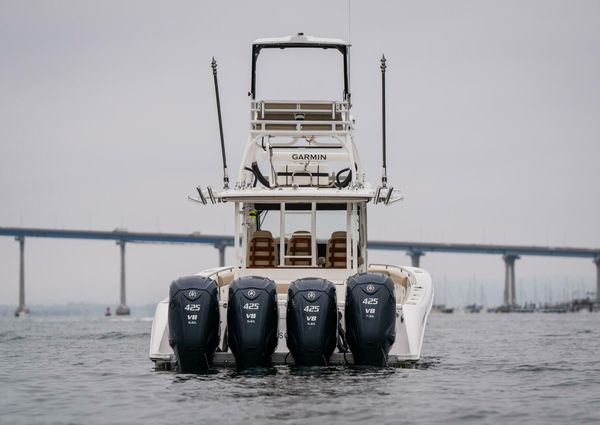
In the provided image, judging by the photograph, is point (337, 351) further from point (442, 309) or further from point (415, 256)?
point (442, 309)

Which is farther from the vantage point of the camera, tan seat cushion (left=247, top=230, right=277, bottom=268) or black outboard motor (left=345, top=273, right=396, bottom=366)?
tan seat cushion (left=247, top=230, right=277, bottom=268)

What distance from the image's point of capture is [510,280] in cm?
15000

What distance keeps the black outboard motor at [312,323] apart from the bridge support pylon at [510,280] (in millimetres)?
129839

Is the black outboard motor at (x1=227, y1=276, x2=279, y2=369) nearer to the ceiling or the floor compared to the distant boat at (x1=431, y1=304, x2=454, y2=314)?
nearer to the ceiling

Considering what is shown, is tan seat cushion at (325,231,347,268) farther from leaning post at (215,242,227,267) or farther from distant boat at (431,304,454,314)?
distant boat at (431,304,454,314)

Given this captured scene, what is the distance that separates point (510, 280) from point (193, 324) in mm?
135650

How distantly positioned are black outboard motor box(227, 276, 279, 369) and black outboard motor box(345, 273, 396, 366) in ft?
3.95

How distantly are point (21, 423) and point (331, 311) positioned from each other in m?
5.38

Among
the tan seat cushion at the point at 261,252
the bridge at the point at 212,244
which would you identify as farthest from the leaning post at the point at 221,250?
the tan seat cushion at the point at 261,252

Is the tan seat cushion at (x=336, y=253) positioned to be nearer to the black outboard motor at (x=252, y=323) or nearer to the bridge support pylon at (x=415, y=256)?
the black outboard motor at (x=252, y=323)

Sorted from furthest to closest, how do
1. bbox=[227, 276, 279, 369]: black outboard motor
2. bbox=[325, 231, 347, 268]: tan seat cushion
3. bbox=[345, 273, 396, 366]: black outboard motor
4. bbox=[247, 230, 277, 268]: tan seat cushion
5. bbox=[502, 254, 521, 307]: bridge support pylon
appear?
1. bbox=[502, 254, 521, 307]: bridge support pylon
2. bbox=[325, 231, 347, 268]: tan seat cushion
3. bbox=[247, 230, 277, 268]: tan seat cushion
4. bbox=[345, 273, 396, 366]: black outboard motor
5. bbox=[227, 276, 279, 369]: black outboard motor

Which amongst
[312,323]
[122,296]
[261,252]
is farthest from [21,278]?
[312,323]

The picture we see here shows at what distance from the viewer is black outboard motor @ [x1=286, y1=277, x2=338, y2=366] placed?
17609 mm

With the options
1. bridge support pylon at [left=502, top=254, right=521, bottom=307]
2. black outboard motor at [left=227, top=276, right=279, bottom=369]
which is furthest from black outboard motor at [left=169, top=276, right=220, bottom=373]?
bridge support pylon at [left=502, top=254, right=521, bottom=307]
